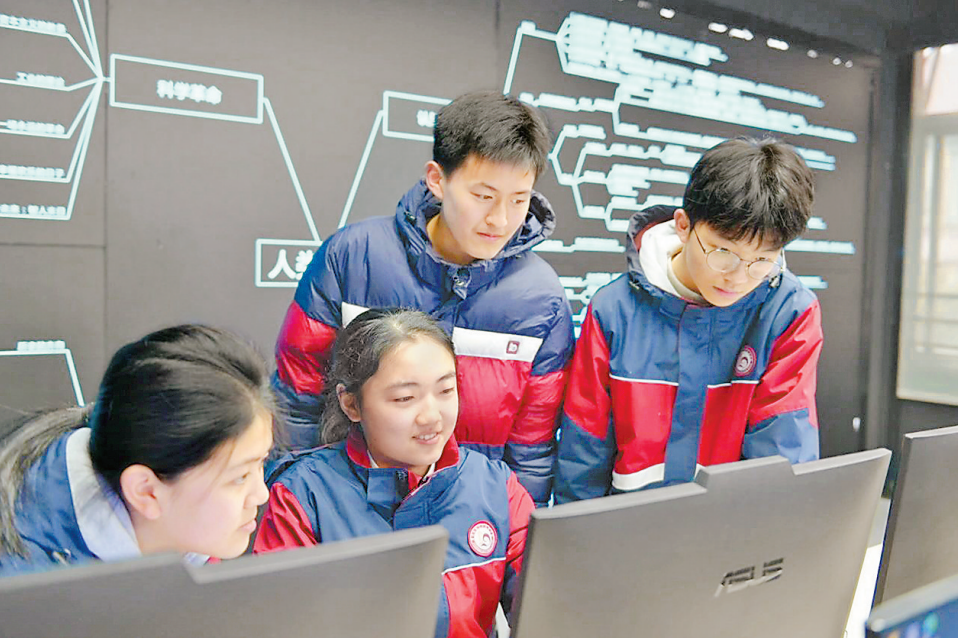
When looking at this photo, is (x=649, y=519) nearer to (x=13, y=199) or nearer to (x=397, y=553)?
(x=397, y=553)

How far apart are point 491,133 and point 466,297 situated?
33 centimetres

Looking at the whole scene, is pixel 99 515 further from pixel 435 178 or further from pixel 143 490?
pixel 435 178

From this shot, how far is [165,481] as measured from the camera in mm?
931

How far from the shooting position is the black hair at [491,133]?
1539mm

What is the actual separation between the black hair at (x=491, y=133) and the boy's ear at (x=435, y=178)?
1cm

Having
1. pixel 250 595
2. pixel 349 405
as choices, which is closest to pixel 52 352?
pixel 349 405

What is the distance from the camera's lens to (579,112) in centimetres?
314

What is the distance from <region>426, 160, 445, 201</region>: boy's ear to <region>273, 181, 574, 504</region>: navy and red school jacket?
3 centimetres

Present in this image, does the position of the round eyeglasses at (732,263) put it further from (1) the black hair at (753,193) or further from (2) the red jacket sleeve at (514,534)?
(2) the red jacket sleeve at (514,534)

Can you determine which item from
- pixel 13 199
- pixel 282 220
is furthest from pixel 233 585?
pixel 282 220

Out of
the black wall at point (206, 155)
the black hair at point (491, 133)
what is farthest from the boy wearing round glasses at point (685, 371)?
the black wall at point (206, 155)

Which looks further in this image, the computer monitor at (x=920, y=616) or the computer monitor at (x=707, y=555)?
the computer monitor at (x=707, y=555)

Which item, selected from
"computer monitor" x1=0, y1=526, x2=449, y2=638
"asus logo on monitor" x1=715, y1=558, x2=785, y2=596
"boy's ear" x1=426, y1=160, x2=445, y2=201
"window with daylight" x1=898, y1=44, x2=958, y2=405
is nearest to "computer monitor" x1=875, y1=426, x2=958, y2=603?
"asus logo on monitor" x1=715, y1=558, x2=785, y2=596

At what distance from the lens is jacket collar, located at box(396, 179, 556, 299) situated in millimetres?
1613
